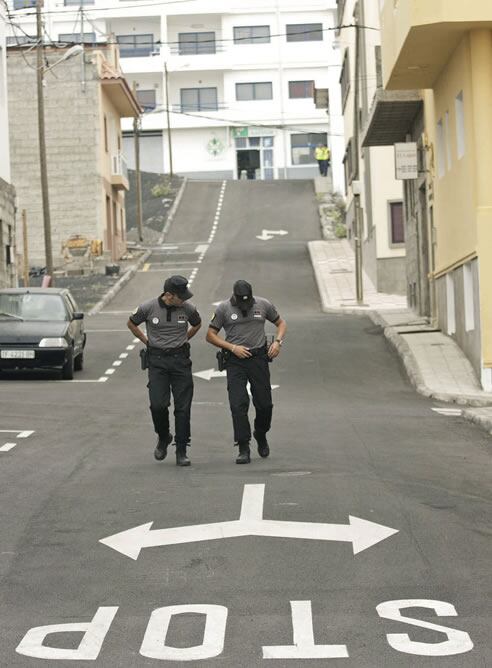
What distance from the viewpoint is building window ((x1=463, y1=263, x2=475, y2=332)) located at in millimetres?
24312

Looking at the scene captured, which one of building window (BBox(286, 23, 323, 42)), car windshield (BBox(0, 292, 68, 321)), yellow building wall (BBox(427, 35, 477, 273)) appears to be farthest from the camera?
building window (BBox(286, 23, 323, 42))

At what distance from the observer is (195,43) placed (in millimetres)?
95688

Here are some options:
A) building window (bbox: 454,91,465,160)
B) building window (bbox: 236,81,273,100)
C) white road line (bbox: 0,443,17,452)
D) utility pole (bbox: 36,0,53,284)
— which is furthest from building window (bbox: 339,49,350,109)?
white road line (bbox: 0,443,17,452)

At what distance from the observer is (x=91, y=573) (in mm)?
8289

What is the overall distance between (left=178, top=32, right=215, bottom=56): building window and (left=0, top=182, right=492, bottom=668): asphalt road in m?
77.6

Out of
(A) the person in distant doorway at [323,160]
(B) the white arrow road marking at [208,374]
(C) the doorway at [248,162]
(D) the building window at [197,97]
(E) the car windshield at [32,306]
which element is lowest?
(B) the white arrow road marking at [208,374]

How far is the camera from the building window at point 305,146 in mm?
96062

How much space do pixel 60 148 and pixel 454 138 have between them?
3369 centimetres

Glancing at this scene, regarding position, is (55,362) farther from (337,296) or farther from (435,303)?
(337,296)

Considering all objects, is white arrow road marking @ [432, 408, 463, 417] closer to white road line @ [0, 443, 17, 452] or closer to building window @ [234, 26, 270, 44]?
white road line @ [0, 443, 17, 452]

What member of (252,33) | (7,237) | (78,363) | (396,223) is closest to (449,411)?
(78,363)

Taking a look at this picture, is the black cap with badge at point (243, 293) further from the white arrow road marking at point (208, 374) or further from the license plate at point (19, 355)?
the license plate at point (19, 355)

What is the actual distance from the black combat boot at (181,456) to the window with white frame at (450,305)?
1432cm

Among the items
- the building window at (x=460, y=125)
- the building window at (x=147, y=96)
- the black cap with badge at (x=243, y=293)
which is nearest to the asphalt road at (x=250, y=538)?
the black cap with badge at (x=243, y=293)
